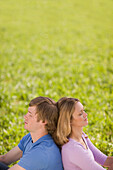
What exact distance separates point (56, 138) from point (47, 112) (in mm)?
286

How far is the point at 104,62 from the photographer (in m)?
9.89

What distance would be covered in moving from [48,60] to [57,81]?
8.02 ft

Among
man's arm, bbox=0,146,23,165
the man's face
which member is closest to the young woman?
the man's face

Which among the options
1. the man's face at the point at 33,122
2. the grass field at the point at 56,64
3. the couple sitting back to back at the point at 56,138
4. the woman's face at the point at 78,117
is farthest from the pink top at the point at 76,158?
the grass field at the point at 56,64

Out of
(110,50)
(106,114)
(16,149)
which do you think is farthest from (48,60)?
(16,149)

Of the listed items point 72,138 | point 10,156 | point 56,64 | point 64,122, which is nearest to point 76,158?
point 72,138

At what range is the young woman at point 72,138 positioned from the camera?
2.39 meters

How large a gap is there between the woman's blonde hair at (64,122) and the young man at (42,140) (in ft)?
0.22

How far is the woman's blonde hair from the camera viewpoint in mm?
2514

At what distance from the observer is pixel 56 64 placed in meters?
9.60

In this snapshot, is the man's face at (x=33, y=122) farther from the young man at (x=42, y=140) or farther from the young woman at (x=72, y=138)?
the young woman at (x=72, y=138)

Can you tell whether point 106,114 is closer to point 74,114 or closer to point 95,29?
point 74,114

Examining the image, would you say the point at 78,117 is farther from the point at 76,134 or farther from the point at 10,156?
the point at 10,156

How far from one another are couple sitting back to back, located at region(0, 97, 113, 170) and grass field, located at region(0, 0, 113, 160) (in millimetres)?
1897
